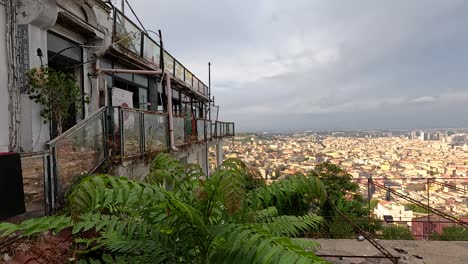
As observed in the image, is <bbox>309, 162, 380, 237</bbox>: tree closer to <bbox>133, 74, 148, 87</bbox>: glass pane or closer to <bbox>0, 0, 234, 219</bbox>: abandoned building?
<bbox>0, 0, 234, 219</bbox>: abandoned building

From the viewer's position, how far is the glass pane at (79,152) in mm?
4406

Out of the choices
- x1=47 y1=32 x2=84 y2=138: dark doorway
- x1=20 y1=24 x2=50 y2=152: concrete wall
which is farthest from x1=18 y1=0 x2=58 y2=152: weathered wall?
x1=47 y1=32 x2=84 y2=138: dark doorway

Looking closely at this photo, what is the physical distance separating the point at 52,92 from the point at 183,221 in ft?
17.4

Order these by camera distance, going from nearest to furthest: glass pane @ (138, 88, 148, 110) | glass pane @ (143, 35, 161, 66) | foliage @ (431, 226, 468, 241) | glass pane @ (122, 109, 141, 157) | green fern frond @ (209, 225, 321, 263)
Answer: green fern frond @ (209, 225, 321, 263)
glass pane @ (122, 109, 141, 157)
foliage @ (431, 226, 468, 241)
glass pane @ (143, 35, 161, 66)
glass pane @ (138, 88, 148, 110)

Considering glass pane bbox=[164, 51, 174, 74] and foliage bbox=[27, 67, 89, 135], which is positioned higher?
glass pane bbox=[164, 51, 174, 74]

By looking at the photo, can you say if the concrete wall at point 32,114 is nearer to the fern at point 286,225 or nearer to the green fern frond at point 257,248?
the fern at point 286,225

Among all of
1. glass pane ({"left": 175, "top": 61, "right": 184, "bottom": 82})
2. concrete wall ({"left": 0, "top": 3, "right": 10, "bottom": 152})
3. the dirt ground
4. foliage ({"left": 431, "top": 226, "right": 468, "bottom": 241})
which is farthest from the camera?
glass pane ({"left": 175, "top": 61, "right": 184, "bottom": 82})

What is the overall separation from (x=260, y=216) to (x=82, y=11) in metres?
7.27

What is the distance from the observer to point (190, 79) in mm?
19406

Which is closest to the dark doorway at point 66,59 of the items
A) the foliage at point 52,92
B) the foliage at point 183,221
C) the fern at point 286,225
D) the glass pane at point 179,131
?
the foliage at point 52,92

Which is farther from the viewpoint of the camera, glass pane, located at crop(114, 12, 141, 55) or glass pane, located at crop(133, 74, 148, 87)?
glass pane, located at crop(133, 74, 148, 87)

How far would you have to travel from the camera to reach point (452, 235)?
25.3 feet

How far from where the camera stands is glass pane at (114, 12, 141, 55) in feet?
30.3

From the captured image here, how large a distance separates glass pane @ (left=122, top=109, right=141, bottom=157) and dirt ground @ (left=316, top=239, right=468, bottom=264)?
418 cm
